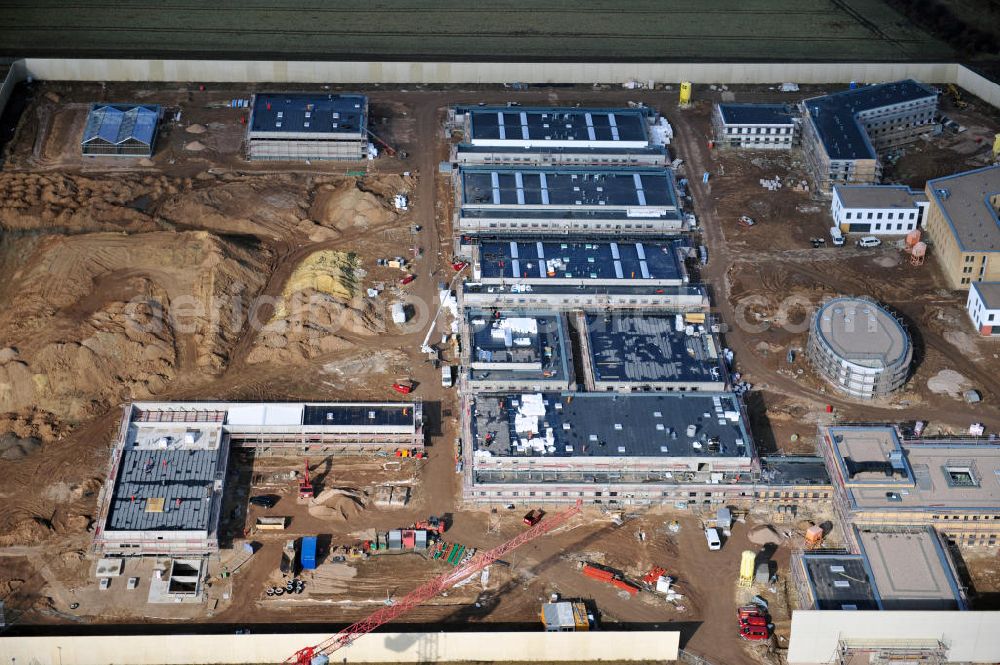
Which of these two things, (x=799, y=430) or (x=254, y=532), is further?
(x=799, y=430)

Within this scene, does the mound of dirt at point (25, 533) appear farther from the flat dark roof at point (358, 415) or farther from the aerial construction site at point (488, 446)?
the flat dark roof at point (358, 415)

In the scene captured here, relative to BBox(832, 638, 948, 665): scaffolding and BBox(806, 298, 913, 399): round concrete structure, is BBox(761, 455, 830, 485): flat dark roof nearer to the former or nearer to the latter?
BBox(806, 298, 913, 399): round concrete structure

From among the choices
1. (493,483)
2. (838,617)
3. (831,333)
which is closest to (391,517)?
(493,483)

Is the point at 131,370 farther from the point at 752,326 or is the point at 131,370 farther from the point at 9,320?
the point at 752,326

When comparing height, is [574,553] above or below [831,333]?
below

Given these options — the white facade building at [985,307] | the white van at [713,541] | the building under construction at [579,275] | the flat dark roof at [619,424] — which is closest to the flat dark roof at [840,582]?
the white van at [713,541]

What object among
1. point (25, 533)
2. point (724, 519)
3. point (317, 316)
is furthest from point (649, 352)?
point (25, 533)

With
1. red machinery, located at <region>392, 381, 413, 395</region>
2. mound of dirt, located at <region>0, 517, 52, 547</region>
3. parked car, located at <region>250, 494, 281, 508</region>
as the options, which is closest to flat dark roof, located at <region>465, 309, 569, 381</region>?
red machinery, located at <region>392, 381, 413, 395</region>
